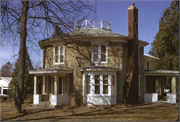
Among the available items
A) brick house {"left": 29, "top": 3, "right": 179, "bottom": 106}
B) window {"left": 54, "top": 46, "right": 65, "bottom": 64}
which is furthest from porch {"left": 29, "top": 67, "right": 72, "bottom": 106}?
window {"left": 54, "top": 46, "right": 65, "bottom": 64}

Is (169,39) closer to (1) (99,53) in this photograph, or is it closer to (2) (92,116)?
(1) (99,53)

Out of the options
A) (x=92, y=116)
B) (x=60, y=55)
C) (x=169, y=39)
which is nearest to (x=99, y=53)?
(x=60, y=55)

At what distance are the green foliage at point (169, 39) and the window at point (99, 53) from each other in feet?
49.0

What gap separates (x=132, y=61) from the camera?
17.4m

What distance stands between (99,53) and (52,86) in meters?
5.66

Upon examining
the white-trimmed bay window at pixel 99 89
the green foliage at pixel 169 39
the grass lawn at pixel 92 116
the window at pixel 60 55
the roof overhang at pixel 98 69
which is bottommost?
the grass lawn at pixel 92 116

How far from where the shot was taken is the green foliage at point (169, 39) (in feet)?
92.3

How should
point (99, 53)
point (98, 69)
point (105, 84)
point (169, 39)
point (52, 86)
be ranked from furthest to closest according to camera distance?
point (169, 39) → point (52, 86) → point (99, 53) → point (105, 84) → point (98, 69)

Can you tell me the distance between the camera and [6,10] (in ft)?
38.6

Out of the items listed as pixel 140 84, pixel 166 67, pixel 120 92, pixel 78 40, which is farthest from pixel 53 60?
pixel 166 67

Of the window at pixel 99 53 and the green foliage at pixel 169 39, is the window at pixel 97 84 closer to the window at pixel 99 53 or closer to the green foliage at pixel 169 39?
the window at pixel 99 53

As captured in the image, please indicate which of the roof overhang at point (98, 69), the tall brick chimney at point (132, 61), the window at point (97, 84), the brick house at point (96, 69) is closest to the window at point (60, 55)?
the brick house at point (96, 69)

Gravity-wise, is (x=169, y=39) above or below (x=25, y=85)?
above

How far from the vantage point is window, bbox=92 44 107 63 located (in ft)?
56.6
